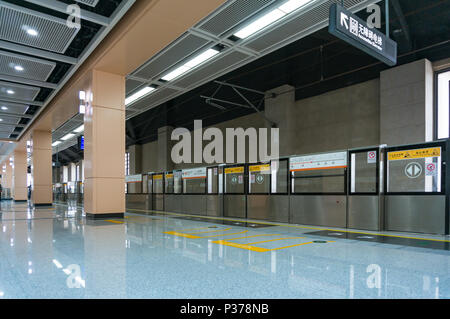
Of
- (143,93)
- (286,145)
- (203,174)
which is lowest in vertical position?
(203,174)

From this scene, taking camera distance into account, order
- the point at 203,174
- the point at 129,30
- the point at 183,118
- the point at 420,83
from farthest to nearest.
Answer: the point at 183,118 → the point at 203,174 → the point at 420,83 → the point at 129,30

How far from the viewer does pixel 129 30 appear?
6.66 meters

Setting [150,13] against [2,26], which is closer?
[150,13]

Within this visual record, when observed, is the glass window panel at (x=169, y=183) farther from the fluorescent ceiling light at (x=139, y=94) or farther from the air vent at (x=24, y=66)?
the air vent at (x=24, y=66)

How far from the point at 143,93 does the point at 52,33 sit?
169 inches

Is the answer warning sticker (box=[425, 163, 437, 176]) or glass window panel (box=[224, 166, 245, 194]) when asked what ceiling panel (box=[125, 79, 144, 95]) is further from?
warning sticker (box=[425, 163, 437, 176])

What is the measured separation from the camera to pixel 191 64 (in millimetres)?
8977

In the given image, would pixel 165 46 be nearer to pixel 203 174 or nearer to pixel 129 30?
pixel 129 30

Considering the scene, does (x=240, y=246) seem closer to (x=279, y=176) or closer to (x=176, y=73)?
(x=279, y=176)

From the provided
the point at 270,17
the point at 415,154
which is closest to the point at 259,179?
the point at 415,154

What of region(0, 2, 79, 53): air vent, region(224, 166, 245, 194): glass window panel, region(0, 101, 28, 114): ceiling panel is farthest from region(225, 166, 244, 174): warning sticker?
region(0, 101, 28, 114): ceiling panel

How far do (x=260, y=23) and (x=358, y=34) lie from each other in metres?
2.56

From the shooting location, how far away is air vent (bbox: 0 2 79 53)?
6505 mm
